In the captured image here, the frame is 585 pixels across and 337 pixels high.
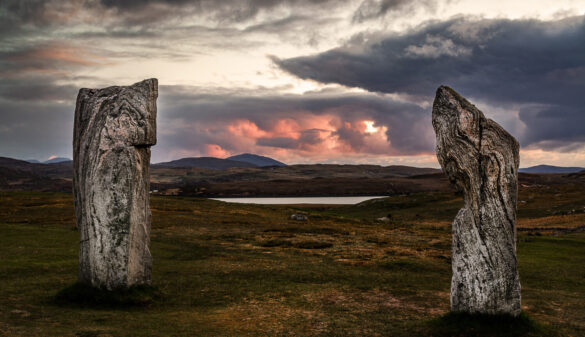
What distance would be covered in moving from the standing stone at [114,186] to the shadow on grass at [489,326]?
1163 cm

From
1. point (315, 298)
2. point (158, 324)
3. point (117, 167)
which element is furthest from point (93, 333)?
point (315, 298)

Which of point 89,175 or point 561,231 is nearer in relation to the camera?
point 89,175

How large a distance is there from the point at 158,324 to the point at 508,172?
1263 cm

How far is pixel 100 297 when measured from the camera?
57.8ft

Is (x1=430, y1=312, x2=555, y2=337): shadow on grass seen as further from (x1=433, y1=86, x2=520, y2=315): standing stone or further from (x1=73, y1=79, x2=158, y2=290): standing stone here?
(x1=73, y1=79, x2=158, y2=290): standing stone

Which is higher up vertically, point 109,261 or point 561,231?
point 109,261

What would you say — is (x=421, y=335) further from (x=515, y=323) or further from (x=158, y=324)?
(x=158, y=324)

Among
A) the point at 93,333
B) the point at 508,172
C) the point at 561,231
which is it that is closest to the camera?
the point at 93,333

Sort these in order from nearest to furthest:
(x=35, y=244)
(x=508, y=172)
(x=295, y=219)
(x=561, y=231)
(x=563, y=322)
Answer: (x=508, y=172)
(x=563, y=322)
(x=35, y=244)
(x=561, y=231)
(x=295, y=219)

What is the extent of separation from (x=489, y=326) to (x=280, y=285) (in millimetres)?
11316

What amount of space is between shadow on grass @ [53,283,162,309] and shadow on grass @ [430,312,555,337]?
11.2 metres

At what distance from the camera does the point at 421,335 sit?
15.0m

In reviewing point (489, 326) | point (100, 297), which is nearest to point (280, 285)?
point (100, 297)

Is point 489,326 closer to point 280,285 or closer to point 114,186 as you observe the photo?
point 280,285
